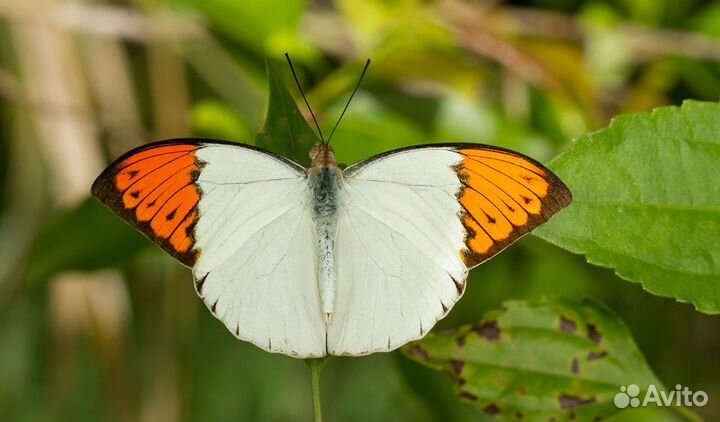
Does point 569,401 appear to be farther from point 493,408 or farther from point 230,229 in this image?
point 230,229

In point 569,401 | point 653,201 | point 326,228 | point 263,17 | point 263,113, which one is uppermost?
point 263,17

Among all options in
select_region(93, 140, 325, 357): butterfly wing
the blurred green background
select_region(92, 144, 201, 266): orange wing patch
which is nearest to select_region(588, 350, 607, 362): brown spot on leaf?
the blurred green background

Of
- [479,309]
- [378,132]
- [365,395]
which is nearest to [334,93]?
[378,132]

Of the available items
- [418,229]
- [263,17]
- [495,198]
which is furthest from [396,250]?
[263,17]

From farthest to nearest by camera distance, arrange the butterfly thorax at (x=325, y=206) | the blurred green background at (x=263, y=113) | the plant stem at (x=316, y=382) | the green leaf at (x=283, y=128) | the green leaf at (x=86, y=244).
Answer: the blurred green background at (x=263, y=113) < the green leaf at (x=86, y=244) < the butterfly thorax at (x=325, y=206) < the green leaf at (x=283, y=128) < the plant stem at (x=316, y=382)

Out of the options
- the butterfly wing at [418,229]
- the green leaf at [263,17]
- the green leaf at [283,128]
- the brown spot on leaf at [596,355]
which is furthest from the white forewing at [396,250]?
the green leaf at [263,17]

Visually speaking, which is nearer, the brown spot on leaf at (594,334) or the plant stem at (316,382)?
the plant stem at (316,382)

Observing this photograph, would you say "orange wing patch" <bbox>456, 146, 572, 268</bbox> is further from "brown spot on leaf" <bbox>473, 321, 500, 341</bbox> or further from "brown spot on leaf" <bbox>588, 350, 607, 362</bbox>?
"brown spot on leaf" <bbox>588, 350, 607, 362</bbox>

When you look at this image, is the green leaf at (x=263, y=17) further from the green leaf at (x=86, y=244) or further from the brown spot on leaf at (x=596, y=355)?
the brown spot on leaf at (x=596, y=355)
